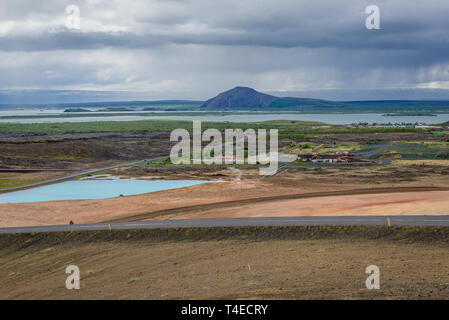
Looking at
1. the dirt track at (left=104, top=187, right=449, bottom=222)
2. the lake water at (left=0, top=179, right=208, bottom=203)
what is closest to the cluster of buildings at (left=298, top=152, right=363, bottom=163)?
the lake water at (left=0, top=179, right=208, bottom=203)

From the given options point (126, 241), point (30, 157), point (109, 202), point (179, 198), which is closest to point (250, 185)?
point (179, 198)

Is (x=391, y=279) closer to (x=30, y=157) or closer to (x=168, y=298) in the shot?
(x=168, y=298)

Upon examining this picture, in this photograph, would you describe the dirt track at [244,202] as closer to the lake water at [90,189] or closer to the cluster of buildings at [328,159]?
the lake water at [90,189]

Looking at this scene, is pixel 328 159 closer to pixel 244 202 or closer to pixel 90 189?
pixel 244 202

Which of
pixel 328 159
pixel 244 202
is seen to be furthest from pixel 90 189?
pixel 328 159

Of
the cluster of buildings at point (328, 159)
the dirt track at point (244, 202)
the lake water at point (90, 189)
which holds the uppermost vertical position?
the cluster of buildings at point (328, 159)

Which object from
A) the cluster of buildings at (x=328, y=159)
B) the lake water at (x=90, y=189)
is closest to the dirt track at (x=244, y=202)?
the lake water at (x=90, y=189)
